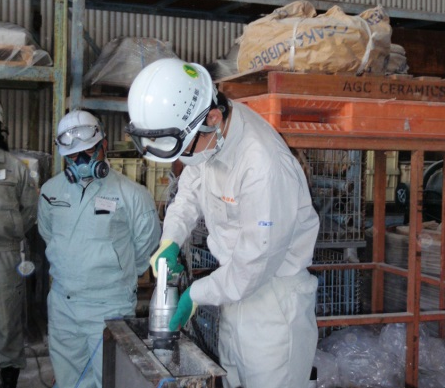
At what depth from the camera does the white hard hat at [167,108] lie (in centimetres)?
245

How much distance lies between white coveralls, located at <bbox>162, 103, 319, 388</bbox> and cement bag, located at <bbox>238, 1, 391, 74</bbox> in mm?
757

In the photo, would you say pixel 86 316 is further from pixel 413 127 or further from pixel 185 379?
pixel 413 127

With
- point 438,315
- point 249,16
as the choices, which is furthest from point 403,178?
point 438,315

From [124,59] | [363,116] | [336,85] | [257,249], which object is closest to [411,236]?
[363,116]

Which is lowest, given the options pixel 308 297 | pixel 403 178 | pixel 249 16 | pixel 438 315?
pixel 438 315

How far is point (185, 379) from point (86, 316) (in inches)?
69.7

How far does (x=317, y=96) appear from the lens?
3381 mm

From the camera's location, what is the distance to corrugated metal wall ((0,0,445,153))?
21.4 feet

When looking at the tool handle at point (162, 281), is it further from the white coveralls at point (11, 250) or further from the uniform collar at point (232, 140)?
the white coveralls at point (11, 250)

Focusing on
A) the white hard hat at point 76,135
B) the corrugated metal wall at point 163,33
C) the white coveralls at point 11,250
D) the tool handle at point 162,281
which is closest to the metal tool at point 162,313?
the tool handle at point 162,281

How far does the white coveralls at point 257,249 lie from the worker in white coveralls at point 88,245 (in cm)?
86

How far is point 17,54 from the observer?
498 centimetres

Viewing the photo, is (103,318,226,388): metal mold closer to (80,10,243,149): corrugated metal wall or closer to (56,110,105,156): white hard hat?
(56,110,105,156): white hard hat

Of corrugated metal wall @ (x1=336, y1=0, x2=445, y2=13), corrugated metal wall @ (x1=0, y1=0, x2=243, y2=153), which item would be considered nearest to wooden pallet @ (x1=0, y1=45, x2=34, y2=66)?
corrugated metal wall @ (x1=0, y1=0, x2=243, y2=153)
